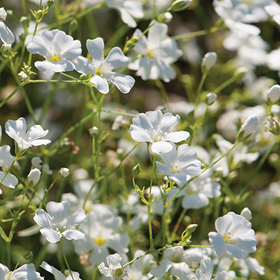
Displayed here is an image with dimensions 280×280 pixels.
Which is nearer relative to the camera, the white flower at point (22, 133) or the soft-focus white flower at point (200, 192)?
the white flower at point (22, 133)

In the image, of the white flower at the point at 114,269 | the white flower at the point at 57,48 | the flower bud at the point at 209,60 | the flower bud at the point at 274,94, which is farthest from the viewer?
the flower bud at the point at 209,60

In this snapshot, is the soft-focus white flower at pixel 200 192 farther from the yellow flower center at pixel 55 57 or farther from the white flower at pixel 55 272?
the yellow flower center at pixel 55 57

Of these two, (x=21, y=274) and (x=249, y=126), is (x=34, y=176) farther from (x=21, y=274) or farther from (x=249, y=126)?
(x=249, y=126)

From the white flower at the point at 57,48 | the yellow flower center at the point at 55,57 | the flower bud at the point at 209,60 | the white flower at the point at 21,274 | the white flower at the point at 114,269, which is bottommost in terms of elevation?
the white flower at the point at 114,269

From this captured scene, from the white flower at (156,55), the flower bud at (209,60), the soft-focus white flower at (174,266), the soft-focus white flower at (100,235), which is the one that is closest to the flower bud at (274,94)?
the flower bud at (209,60)

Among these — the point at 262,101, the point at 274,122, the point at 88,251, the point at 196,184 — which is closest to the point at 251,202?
the point at 262,101

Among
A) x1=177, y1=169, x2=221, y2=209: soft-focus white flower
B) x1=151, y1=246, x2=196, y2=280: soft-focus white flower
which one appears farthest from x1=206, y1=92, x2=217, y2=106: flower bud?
x1=151, y1=246, x2=196, y2=280: soft-focus white flower
